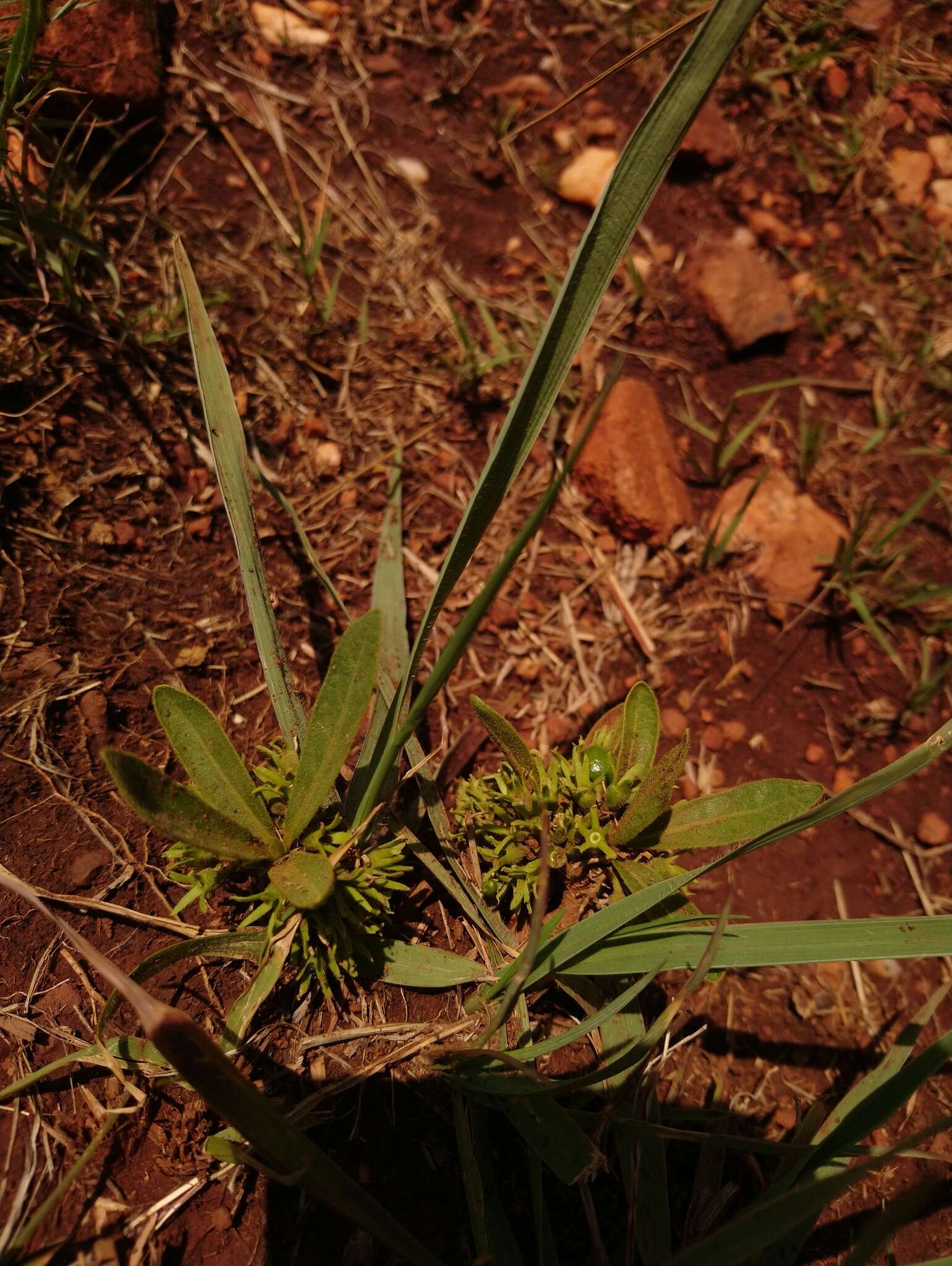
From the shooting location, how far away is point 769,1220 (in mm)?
1035

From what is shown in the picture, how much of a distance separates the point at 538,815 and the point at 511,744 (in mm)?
127

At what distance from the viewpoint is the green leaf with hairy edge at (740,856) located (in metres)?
1.08

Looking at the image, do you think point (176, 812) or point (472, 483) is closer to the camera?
point (176, 812)

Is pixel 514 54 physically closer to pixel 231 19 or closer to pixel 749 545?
pixel 231 19

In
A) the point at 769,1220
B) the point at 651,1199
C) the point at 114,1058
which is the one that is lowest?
the point at 651,1199

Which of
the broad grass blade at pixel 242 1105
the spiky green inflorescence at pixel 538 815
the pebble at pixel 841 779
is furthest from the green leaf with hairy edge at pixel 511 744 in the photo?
the pebble at pixel 841 779

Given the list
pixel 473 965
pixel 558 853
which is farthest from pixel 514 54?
pixel 473 965

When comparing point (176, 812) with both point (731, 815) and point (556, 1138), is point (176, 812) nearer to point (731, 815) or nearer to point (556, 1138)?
point (556, 1138)

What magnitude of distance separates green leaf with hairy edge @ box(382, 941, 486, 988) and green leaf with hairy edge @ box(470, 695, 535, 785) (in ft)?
1.06

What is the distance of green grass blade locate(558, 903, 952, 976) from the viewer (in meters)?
1.16

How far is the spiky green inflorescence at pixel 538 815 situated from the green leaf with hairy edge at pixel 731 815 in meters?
0.10

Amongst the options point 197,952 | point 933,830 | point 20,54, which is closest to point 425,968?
point 197,952

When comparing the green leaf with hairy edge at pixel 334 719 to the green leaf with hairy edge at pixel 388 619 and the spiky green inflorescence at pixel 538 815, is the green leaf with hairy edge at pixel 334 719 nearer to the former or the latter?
the green leaf with hairy edge at pixel 388 619

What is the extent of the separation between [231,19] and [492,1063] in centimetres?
247
